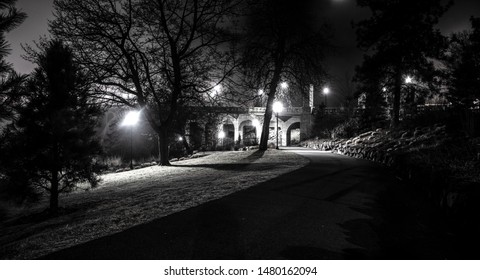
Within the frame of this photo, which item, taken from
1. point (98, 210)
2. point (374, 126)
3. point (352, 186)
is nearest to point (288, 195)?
point (352, 186)

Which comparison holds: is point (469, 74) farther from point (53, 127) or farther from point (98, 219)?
→ point (53, 127)

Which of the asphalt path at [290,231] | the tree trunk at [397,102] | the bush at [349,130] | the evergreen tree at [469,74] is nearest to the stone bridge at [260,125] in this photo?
the bush at [349,130]

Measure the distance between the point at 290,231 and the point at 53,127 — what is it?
6518mm

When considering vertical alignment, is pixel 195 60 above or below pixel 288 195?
above

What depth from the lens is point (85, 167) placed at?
7789 mm

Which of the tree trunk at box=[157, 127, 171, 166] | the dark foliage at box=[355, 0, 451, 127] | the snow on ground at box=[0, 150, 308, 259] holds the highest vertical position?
the dark foliage at box=[355, 0, 451, 127]

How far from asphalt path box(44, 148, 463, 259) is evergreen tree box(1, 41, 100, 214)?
13.1 ft

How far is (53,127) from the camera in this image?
7.29m

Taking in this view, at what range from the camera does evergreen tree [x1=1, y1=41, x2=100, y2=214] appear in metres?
7.10

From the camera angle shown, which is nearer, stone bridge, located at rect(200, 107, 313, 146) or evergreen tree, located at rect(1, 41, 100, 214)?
evergreen tree, located at rect(1, 41, 100, 214)

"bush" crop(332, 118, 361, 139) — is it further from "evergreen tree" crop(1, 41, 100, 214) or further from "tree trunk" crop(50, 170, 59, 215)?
"tree trunk" crop(50, 170, 59, 215)

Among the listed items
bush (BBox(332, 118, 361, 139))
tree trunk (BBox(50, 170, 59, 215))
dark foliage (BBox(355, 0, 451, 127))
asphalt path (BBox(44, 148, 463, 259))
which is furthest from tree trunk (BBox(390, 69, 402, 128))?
tree trunk (BBox(50, 170, 59, 215))
